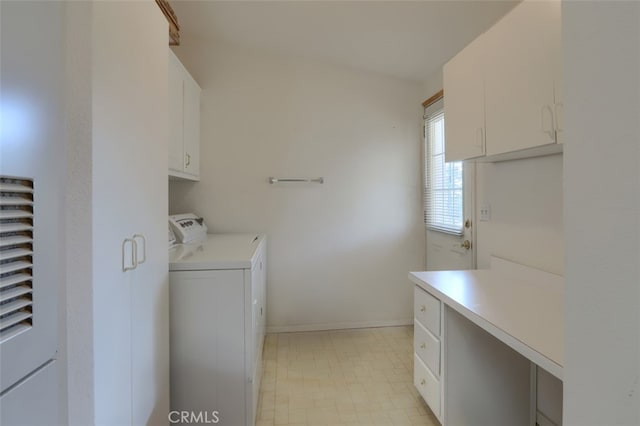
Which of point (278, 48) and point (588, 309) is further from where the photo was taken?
point (278, 48)

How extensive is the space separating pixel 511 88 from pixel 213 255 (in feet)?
5.59

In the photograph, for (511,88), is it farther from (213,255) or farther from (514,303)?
(213,255)

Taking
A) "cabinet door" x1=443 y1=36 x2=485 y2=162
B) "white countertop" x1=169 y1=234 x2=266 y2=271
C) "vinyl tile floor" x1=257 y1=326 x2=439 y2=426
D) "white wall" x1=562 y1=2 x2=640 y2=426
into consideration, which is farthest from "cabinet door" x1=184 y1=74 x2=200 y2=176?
"white wall" x1=562 y1=2 x2=640 y2=426

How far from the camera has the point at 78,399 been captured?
790mm

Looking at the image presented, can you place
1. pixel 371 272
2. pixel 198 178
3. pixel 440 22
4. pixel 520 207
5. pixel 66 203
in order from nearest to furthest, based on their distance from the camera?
pixel 66 203 < pixel 520 207 < pixel 440 22 < pixel 198 178 < pixel 371 272

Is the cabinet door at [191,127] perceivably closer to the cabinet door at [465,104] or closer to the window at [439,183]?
the cabinet door at [465,104]

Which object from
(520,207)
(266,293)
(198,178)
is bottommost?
(266,293)

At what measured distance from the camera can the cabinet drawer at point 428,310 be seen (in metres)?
1.55

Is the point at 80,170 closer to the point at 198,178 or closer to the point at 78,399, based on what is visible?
the point at 78,399

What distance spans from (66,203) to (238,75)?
2331mm

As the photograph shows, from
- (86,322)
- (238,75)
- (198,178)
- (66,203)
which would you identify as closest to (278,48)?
(238,75)

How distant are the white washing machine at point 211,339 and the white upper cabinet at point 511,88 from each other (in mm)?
1377
